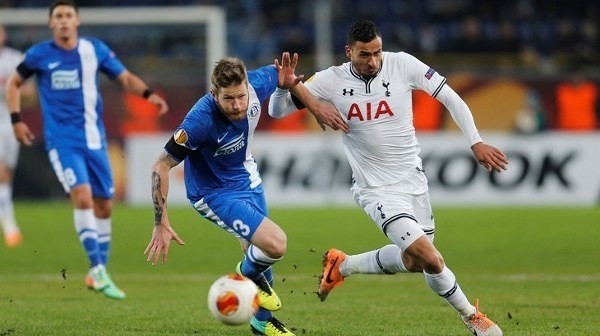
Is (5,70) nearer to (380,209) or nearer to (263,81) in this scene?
(263,81)

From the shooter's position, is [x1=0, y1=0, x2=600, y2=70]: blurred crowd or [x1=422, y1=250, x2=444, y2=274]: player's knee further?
[x1=0, y1=0, x2=600, y2=70]: blurred crowd

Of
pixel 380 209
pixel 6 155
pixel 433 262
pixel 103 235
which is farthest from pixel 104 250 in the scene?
pixel 6 155

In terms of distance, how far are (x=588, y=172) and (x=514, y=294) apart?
34.5 ft

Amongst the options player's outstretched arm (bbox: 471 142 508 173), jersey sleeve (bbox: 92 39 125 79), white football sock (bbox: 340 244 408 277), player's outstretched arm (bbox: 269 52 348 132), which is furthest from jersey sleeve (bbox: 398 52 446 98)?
jersey sleeve (bbox: 92 39 125 79)

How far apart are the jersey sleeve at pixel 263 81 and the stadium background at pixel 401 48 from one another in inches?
471

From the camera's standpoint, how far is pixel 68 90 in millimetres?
11719

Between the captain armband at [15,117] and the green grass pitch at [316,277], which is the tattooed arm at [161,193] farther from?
the captain armband at [15,117]

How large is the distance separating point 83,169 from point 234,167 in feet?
11.0

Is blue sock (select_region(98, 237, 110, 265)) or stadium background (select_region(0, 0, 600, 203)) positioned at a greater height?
stadium background (select_region(0, 0, 600, 203))

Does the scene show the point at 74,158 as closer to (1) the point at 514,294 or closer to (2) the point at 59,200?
(1) the point at 514,294

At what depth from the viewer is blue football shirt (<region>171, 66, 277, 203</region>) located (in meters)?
8.12

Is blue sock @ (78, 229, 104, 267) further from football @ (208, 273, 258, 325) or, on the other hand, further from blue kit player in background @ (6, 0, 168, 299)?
football @ (208, 273, 258, 325)

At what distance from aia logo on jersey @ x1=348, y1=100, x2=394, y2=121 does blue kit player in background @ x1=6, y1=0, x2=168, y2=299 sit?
3.18 metres

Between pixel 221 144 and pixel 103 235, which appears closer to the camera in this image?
pixel 221 144
